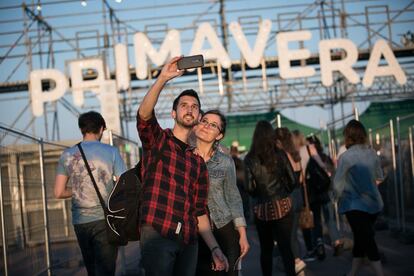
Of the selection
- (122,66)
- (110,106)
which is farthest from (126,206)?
(122,66)

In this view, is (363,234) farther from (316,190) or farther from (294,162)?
(316,190)

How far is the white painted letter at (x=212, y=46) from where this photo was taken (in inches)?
834

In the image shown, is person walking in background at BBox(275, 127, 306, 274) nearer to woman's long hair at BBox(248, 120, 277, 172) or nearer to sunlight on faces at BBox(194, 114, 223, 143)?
woman's long hair at BBox(248, 120, 277, 172)

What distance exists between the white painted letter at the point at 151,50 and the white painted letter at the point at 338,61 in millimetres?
5104

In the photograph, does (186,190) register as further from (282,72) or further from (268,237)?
(282,72)

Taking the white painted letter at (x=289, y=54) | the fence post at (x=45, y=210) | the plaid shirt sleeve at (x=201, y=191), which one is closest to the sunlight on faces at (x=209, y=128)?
the plaid shirt sleeve at (x=201, y=191)

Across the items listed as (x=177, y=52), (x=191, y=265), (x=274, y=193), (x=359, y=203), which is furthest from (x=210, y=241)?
(x=177, y=52)

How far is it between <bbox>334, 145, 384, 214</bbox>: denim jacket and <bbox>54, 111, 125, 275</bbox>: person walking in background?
7.84 ft

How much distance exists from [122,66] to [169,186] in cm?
1854

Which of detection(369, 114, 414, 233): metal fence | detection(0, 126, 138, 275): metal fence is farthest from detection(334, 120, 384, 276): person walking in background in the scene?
detection(369, 114, 414, 233): metal fence

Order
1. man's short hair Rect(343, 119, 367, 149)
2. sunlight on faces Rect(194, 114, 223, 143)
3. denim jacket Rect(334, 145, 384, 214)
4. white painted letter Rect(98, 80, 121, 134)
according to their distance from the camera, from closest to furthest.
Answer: sunlight on faces Rect(194, 114, 223, 143) → denim jacket Rect(334, 145, 384, 214) → man's short hair Rect(343, 119, 367, 149) → white painted letter Rect(98, 80, 121, 134)

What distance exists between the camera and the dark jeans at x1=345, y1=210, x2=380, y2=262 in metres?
6.09

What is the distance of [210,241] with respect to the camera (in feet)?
13.0

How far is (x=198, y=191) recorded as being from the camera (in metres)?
3.87
